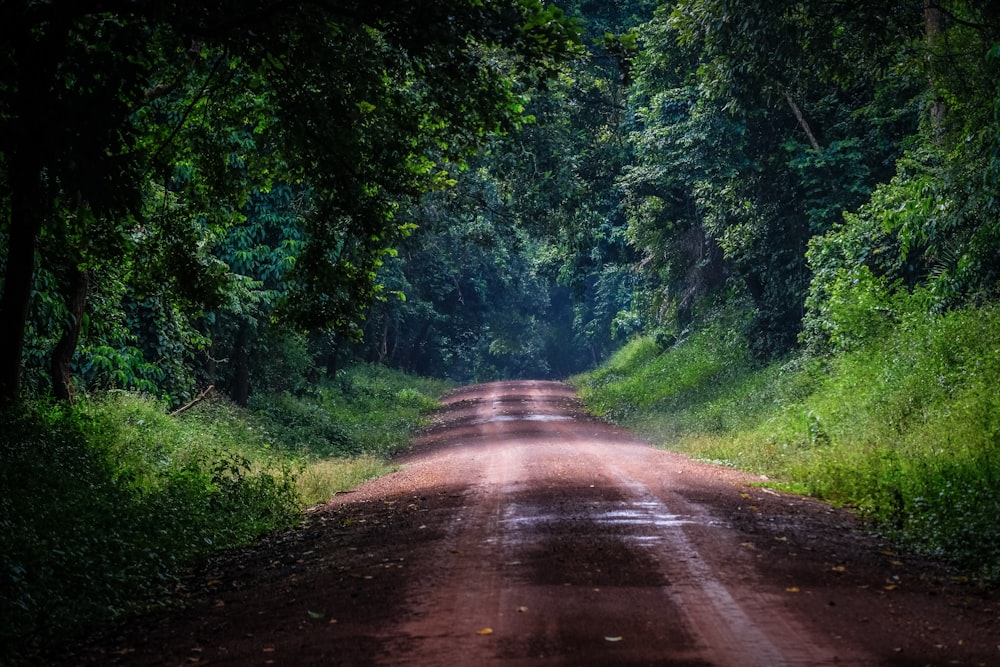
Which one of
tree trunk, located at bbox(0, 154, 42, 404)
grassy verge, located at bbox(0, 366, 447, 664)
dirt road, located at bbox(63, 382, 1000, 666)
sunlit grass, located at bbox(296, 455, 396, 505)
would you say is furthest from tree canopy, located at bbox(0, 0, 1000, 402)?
dirt road, located at bbox(63, 382, 1000, 666)

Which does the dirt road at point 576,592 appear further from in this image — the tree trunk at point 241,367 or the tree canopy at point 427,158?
the tree trunk at point 241,367

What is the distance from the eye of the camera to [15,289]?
1106 cm

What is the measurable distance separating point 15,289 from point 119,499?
2662 millimetres

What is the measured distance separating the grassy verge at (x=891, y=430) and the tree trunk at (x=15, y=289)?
9.08 meters

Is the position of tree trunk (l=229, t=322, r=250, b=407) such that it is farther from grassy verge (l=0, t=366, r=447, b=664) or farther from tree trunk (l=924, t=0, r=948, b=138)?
tree trunk (l=924, t=0, r=948, b=138)

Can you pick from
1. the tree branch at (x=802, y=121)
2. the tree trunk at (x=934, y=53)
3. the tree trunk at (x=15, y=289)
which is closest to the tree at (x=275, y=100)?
the tree trunk at (x=15, y=289)

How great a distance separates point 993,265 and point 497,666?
43.8 ft

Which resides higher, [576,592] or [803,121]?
[803,121]

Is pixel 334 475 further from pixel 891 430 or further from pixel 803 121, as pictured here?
pixel 803 121

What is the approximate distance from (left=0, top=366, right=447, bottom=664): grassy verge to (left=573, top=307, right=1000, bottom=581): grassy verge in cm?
643

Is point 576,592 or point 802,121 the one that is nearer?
point 576,592

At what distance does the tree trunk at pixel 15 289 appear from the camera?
10.3 meters

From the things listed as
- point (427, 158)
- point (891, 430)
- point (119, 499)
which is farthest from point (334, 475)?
point (891, 430)

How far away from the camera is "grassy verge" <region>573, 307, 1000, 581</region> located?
9.31m
